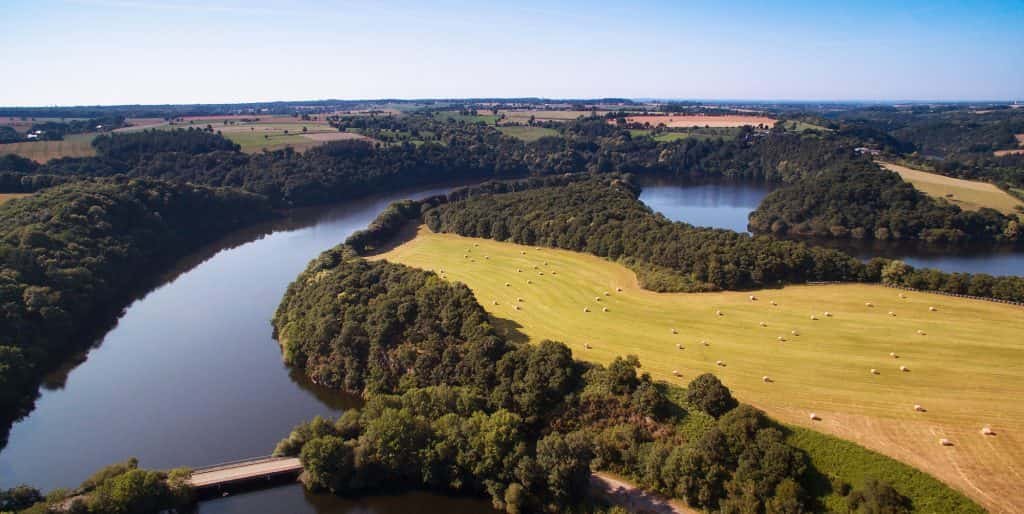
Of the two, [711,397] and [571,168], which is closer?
[711,397]

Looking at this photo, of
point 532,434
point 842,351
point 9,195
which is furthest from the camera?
point 9,195

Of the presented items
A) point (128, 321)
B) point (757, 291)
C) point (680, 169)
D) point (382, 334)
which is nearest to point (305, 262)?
point (128, 321)

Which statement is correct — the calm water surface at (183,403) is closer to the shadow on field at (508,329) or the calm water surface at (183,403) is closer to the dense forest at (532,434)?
the dense forest at (532,434)

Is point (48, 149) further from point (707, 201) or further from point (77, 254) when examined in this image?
point (707, 201)

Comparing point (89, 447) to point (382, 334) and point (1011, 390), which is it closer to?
point (382, 334)

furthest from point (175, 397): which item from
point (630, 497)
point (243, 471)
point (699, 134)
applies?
point (699, 134)

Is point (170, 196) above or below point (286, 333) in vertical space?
above

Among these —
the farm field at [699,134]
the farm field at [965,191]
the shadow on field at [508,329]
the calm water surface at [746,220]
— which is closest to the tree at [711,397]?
the shadow on field at [508,329]
